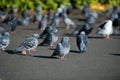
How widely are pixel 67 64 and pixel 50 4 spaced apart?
673 inches

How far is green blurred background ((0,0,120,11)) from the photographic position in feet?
109

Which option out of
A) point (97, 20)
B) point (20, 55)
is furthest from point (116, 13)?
point (20, 55)

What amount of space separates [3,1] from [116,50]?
13.8 m

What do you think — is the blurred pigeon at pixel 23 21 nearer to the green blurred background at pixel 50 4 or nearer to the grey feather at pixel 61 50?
the green blurred background at pixel 50 4

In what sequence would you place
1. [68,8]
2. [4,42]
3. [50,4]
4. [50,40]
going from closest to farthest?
[4,42]
[50,40]
[68,8]
[50,4]

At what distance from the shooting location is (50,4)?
34469mm

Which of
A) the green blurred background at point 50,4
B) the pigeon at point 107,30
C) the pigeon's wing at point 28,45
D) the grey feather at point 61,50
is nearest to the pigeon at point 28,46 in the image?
the pigeon's wing at point 28,45

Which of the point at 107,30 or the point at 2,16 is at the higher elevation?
the point at 2,16

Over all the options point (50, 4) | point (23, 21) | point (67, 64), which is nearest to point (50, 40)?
point (67, 64)

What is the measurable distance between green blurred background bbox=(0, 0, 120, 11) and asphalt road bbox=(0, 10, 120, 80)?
11132 mm

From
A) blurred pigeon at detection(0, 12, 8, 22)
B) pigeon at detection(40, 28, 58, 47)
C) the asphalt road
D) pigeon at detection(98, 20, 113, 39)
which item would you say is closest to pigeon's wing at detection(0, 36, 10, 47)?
the asphalt road

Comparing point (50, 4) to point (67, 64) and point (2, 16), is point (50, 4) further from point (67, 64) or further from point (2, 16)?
point (67, 64)

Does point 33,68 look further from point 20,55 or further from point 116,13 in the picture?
point 116,13

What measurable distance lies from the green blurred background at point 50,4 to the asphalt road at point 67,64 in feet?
36.5
